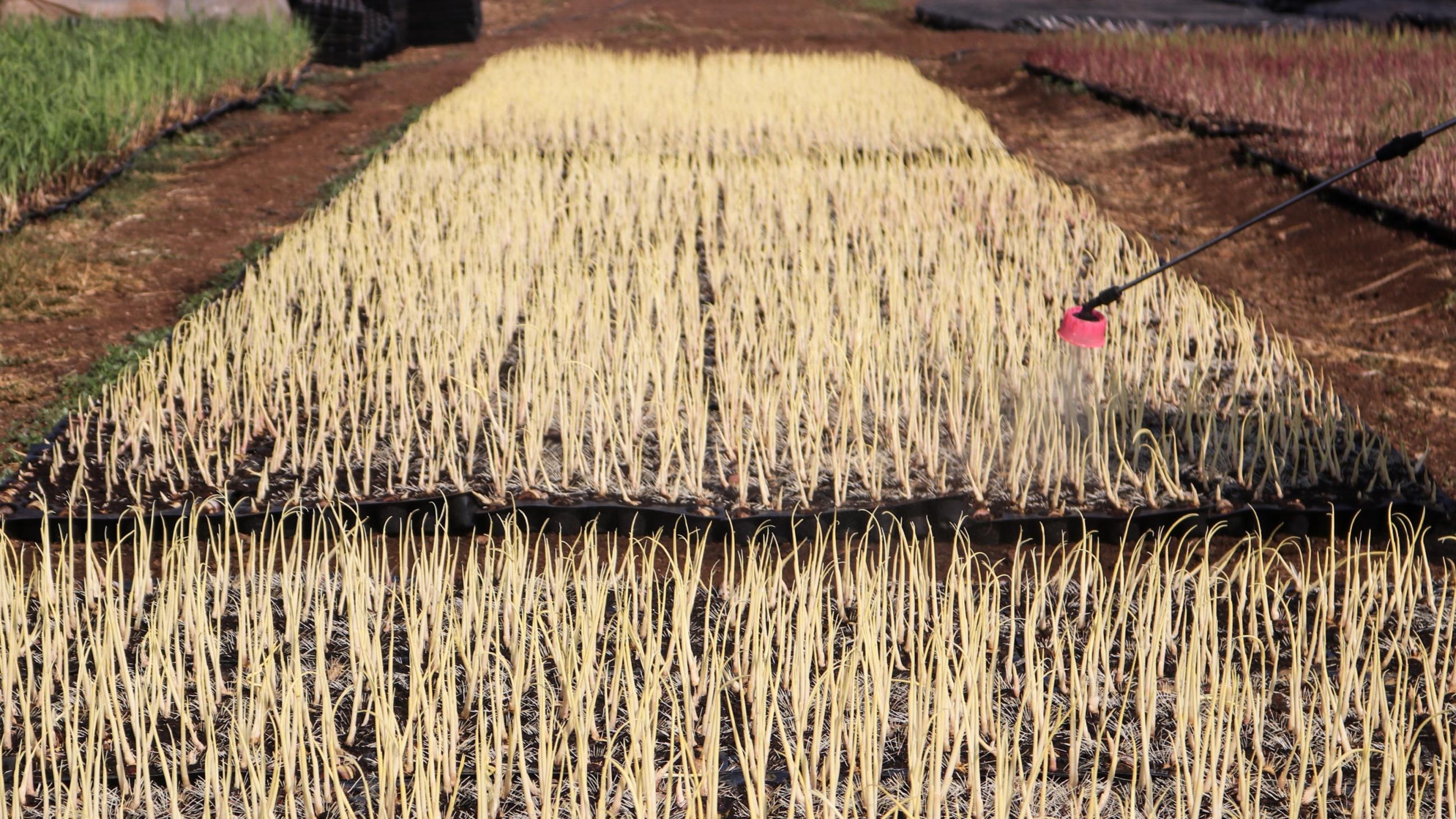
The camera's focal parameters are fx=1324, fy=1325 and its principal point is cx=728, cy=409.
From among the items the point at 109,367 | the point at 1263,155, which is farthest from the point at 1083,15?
the point at 109,367

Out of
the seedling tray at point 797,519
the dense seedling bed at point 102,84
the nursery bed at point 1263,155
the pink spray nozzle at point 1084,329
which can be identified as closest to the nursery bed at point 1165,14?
the nursery bed at point 1263,155

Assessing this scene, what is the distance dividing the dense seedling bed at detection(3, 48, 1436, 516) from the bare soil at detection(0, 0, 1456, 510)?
38cm

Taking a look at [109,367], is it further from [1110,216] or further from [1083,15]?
[1083,15]

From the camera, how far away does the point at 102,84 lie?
7.10 metres

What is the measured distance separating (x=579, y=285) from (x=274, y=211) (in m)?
2.56

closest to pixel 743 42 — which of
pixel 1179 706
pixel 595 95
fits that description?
pixel 595 95

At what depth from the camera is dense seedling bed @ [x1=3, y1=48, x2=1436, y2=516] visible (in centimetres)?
354

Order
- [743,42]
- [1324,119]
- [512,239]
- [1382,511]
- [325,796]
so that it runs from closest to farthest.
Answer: [325,796]
[1382,511]
[512,239]
[1324,119]
[743,42]

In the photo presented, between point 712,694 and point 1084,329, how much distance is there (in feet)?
3.92

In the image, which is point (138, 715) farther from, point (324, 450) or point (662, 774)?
point (324, 450)

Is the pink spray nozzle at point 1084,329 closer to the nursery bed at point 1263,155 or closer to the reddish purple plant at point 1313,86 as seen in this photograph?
the nursery bed at point 1263,155

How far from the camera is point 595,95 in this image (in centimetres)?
943

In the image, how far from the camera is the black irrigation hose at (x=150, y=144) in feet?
20.1

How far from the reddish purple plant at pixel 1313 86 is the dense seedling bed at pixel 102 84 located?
20.9 feet
